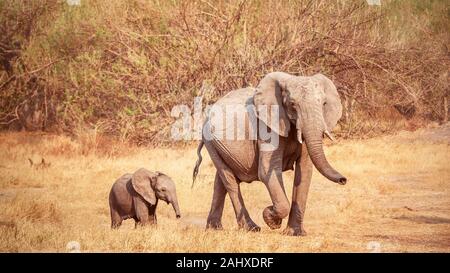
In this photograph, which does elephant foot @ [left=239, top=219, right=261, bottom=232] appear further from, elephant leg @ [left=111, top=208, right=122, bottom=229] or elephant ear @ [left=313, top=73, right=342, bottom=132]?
elephant leg @ [left=111, top=208, right=122, bottom=229]

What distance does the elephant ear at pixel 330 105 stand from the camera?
35.6 ft

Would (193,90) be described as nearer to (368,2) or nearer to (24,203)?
(368,2)

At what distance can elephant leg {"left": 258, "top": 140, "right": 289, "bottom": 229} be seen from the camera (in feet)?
35.3

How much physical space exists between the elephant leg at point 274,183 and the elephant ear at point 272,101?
305 mm

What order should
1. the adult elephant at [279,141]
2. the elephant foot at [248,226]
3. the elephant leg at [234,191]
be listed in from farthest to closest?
the elephant leg at [234,191] → the elephant foot at [248,226] → the adult elephant at [279,141]

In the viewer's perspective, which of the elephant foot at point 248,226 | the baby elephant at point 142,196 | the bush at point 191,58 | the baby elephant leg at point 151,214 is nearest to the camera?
the elephant foot at point 248,226

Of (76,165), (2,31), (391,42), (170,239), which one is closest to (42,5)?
(2,31)

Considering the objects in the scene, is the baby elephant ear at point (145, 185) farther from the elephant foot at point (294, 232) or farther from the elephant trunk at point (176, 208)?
the elephant foot at point (294, 232)

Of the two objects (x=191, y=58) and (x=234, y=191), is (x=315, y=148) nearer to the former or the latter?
(x=234, y=191)

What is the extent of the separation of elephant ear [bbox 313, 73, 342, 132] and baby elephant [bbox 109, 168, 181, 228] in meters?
2.50

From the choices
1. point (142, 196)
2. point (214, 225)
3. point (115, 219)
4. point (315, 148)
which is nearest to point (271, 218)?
point (315, 148)

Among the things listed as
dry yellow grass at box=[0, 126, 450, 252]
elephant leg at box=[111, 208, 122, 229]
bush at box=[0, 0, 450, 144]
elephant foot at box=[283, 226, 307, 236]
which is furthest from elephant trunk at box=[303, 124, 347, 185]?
bush at box=[0, 0, 450, 144]

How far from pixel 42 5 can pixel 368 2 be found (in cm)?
807

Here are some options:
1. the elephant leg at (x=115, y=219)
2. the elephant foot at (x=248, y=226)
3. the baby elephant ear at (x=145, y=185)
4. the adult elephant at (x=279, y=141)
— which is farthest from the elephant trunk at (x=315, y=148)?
the elephant leg at (x=115, y=219)
